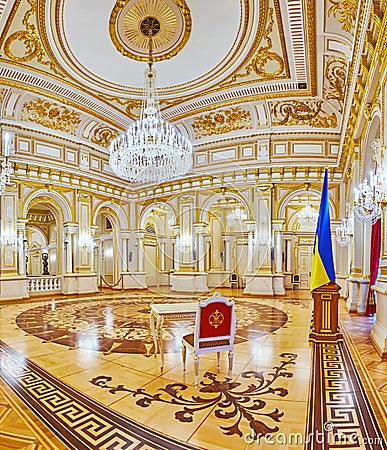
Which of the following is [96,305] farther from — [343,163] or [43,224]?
[43,224]

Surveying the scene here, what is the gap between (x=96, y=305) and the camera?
32.7 feet

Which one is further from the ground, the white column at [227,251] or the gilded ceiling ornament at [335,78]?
the gilded ceiling ornament at [335,78]

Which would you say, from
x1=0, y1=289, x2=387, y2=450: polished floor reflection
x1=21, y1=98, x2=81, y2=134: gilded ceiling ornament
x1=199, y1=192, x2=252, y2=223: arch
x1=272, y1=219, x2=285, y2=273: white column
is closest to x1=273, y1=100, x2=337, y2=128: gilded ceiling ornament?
x1=199, y1=192, x2=252, y2=223: arch

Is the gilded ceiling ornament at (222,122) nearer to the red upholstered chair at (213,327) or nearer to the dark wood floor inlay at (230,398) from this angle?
the red upholstered chair at (213,327)

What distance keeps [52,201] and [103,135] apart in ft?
10.5

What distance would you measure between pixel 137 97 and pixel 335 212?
302 inches

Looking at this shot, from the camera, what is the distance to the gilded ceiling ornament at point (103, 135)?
44.6ft

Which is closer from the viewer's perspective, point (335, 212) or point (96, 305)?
point (96, 305)

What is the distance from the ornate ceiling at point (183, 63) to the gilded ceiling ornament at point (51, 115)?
0.04 m

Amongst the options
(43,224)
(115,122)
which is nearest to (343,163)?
(115,122)

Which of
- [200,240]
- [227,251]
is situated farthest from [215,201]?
[227,251]

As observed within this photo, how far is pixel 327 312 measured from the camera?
5.45 m

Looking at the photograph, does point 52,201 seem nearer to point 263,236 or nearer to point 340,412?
point 263,236

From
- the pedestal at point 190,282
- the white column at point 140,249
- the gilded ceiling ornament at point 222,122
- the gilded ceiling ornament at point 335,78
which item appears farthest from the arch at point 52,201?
the gilded ceiling ornament at point 335,78
